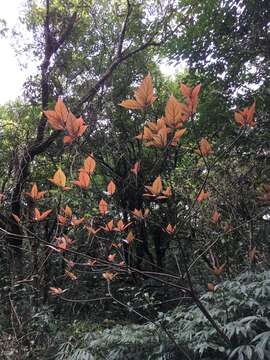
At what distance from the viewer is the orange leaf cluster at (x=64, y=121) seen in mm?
1442

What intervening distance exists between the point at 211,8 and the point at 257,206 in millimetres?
2725

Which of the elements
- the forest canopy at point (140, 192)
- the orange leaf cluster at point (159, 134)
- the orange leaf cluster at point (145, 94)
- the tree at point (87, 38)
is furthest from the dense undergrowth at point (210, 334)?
the tree at point (87, 38)

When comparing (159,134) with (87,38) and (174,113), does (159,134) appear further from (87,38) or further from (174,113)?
(87,38)

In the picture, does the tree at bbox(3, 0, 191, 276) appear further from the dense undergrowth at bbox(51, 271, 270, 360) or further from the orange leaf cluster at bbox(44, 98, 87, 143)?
the orange leaf cluster at bbox(44, 98, 87, 143)

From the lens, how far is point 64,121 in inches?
58.2

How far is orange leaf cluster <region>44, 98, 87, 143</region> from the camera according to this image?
56.8 inches

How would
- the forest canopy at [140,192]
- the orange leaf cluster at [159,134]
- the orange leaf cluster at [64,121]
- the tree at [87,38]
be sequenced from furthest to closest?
the tree at [87,38]
the forest canopy at [140,192]
the orange leaf cluster at [159,134]
the orange leaf cluster at [64,121]

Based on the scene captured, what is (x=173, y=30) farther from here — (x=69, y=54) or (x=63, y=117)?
(x=63, y=117)

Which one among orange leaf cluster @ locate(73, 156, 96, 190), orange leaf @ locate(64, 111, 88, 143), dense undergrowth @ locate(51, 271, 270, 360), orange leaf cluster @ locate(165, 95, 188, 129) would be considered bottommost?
dense undergrowth @ locate(51, 271, 270, 360)

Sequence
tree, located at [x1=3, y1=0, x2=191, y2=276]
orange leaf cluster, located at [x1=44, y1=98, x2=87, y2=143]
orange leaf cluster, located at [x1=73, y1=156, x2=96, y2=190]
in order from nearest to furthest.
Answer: orange leaf cluster, located at [x1=44, y1=98, x2=87, y2=143] → orange leaf cluster, located at [x1=73, y1=156, x2=96, y2=190] → tree, located at [x1=3, y1=0, x2=191, y2=276]

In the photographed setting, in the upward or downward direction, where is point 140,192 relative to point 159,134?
downward

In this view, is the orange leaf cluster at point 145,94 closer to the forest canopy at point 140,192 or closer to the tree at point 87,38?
the forest canopy at point 140,192

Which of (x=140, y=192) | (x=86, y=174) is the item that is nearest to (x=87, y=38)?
(x=140, y=192)

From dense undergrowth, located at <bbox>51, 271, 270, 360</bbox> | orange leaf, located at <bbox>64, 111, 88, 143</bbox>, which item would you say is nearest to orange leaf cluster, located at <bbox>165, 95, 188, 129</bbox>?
orange leaf, located at <bbox>64, 111, 88, 143</bbox>
